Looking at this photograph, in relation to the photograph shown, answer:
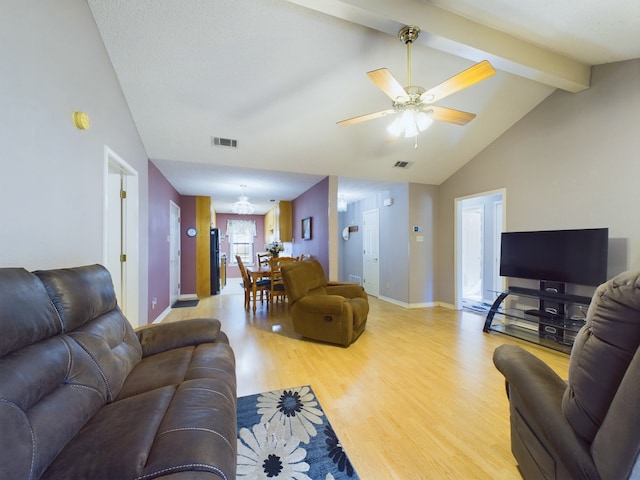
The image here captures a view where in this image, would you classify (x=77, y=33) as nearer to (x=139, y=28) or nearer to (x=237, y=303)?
(x=139, y=28)

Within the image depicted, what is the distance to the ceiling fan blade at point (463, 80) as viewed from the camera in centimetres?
169

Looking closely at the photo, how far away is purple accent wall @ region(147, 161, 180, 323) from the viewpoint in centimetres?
369

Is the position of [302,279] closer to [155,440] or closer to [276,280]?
[276,280]

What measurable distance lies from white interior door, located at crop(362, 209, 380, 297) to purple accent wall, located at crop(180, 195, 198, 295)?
384 centimetres

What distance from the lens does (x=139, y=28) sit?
211 centimetres

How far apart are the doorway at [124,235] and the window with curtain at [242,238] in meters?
6.97

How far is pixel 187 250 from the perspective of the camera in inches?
237

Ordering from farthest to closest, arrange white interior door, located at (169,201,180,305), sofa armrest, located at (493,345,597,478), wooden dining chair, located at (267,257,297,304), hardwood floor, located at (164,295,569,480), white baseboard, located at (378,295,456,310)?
white interior door, located at (169,201,180,305) < white baseboard, located at (378,295,456,310) < wooden dining chair, located at (267,257,297,304) < hardwood floor, located at (164,295,569,480) < sofa armrest, located at (493,345,597,478)

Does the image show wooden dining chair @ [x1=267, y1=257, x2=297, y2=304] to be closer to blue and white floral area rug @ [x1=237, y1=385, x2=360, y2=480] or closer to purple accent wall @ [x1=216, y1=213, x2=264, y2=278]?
blue and white floral area rug @ [x1=237, y1=385, x2=360, y2=480]

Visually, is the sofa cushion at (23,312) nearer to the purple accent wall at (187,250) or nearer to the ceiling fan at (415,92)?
the ceiling fan at (415,92)

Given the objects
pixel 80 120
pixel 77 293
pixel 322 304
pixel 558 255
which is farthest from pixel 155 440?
pixel 558 255

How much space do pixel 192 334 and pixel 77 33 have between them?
2.25 meters

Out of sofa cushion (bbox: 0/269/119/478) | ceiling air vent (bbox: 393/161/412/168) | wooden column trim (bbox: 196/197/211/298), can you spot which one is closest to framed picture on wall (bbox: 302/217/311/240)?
ceiling air vent (bbox: 393/161/412/168)

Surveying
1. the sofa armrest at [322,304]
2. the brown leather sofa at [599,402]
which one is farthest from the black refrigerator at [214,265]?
the brown leather sofa at [599,402]
